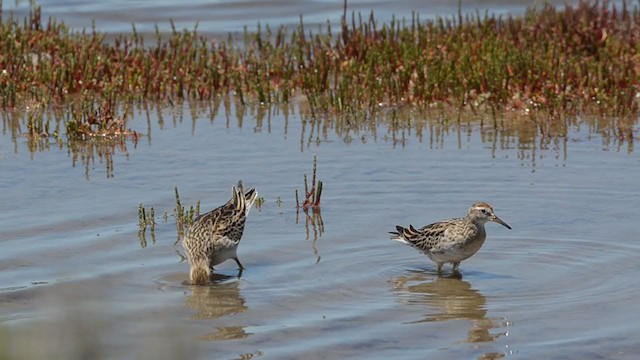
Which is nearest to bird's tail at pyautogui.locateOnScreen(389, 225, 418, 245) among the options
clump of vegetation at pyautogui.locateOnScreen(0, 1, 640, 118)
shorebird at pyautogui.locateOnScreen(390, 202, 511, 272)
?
shorebird at pyautogui.locateOnScreen(390, 202, 511, 272)

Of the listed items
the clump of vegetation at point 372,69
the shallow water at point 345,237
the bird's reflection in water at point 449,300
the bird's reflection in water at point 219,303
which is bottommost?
the bird's reflection in water at point 449,300

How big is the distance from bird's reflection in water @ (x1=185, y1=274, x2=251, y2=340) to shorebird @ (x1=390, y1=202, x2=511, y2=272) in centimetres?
123

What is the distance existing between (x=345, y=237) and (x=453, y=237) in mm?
984

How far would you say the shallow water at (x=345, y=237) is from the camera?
6.23 metres

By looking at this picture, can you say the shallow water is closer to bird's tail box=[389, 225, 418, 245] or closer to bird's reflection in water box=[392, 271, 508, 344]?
bird's reflection in water box=[392, 271, 508, 344]

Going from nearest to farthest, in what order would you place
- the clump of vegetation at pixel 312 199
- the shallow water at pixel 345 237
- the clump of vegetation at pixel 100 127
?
1. the shallow water at pixel 345 237
2. the clump of vegetation at pixel 312 199
3. the clump of vegetation at pixel 100 127

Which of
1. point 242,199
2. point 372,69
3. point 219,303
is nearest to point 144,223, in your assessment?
point 242,199

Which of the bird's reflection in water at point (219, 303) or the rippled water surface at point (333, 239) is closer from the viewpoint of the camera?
the rippled water surface at point (333, 239)

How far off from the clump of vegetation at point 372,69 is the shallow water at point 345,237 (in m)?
0.51

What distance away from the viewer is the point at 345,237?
840 cm

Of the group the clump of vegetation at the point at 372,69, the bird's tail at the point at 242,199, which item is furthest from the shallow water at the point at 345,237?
the clump of vegetation at the point at 372,69

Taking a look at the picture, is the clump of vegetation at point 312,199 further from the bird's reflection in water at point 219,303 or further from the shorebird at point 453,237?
the bird's reflection in water at point 219,303

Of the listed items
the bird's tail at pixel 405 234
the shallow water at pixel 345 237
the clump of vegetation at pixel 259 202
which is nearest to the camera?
the shallow water at pixel 345 237

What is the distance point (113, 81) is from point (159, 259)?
19.1 feet
